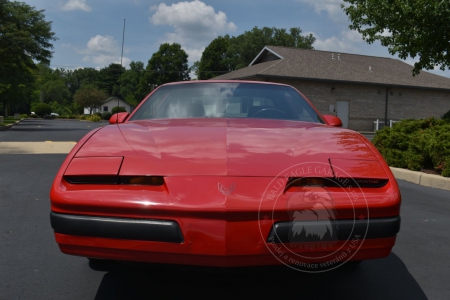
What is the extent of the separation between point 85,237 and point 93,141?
0.65 metres

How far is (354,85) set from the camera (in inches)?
1282

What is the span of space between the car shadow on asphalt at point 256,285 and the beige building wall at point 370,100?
27.8 meters

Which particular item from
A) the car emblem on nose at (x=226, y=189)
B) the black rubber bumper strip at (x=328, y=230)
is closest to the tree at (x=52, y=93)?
the car emblem on nose at (x=226, y=189)

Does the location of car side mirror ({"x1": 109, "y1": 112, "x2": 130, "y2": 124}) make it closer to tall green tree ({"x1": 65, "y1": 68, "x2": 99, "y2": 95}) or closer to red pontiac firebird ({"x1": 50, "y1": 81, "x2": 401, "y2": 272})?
red pontiac firebird ({"x1": 50, "y1": 81, "x2": 401, "y2": 272})

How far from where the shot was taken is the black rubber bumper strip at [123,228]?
1979 mm

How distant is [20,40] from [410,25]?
23.8 meters

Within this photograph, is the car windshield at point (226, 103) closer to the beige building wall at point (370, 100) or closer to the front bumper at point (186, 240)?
the front bumper at point (186, 240)

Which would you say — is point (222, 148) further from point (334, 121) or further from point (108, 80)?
point (108, 80)

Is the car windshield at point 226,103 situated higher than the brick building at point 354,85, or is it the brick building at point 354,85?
the brick building at point 354,85

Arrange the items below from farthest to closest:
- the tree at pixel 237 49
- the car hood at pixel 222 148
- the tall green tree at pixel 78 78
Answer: the tall green tree at pixel 78 78 → the tree at pixel 237 49 → the car hood at pixel 222 148

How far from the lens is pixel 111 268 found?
3.12 metres

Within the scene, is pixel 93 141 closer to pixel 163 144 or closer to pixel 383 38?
pixel 163 144

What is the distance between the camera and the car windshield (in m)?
3.42

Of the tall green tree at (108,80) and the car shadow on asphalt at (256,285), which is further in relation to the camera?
the tall green tree at (108,80)
